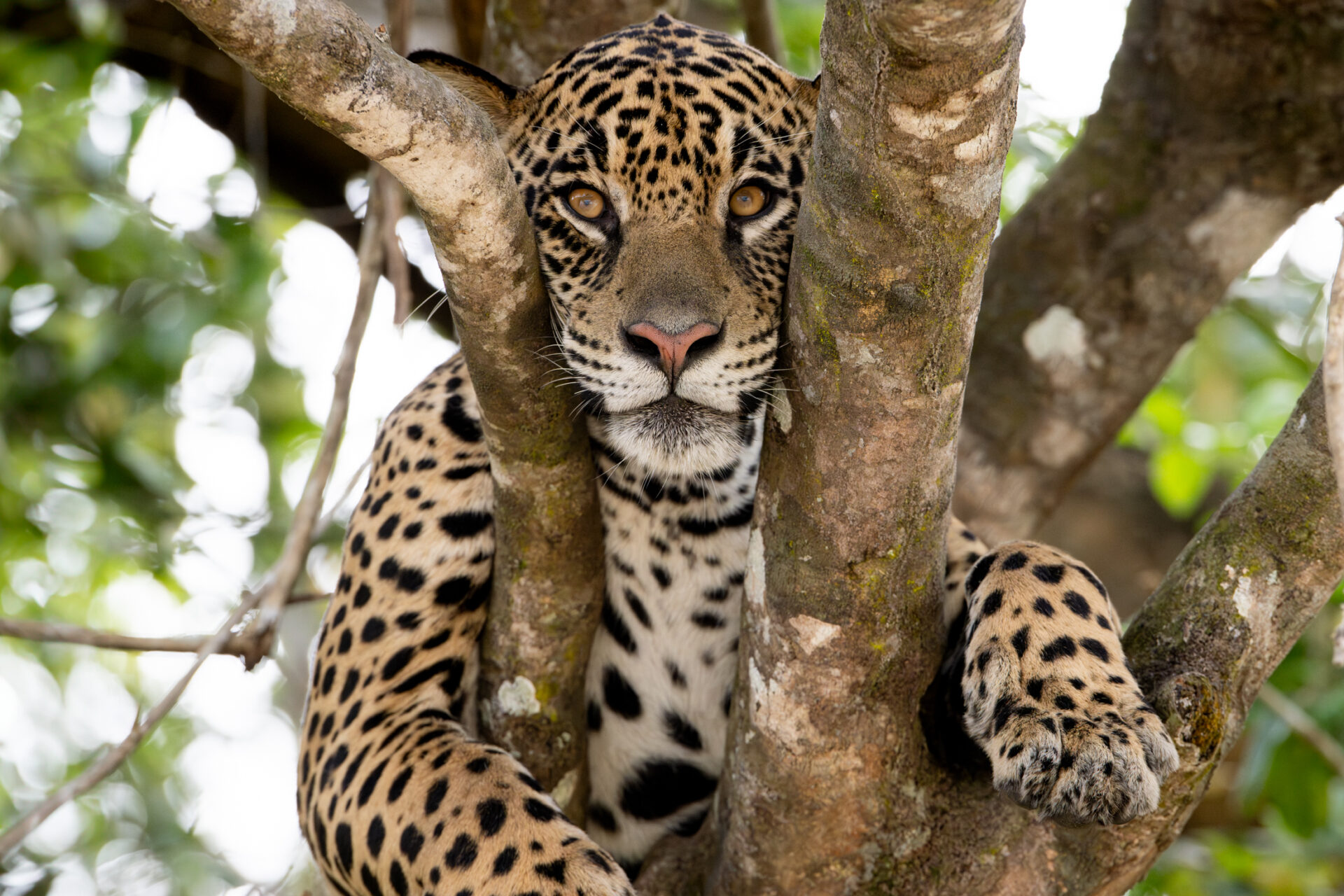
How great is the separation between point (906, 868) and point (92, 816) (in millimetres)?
7200

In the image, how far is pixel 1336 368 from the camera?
191cm

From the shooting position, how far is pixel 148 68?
6.44 metres

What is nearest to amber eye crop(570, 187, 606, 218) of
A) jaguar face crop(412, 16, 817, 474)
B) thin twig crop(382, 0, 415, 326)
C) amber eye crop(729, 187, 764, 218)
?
jaguar face crop(412, 16, 817, 474)

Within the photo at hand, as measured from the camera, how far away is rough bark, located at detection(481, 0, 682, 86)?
17.7 ft

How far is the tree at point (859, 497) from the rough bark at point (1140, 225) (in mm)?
2115

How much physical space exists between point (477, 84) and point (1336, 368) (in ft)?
9.15

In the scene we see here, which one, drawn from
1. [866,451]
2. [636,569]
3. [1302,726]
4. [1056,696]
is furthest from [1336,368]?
[1302,726]

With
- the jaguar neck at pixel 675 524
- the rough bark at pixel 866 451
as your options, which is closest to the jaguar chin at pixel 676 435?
the jaguar neck at pixel 675 524

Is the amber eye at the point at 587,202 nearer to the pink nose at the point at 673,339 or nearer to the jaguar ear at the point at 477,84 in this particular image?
the jaguar ear at the point at 477,84

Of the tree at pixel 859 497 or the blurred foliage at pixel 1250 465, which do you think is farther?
the blurred foliage at pixel 1250 465

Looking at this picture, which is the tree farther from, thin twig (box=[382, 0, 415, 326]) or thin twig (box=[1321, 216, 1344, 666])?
thin twig (box=[382, 0, 415, 326])

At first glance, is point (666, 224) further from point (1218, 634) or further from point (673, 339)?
point (1218, 634)

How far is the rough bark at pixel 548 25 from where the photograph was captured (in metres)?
5.41

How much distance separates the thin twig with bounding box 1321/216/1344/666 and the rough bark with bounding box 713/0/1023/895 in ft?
2.12
